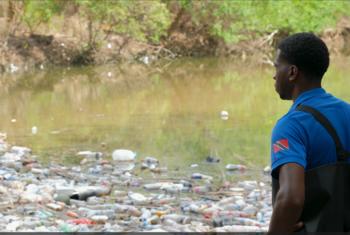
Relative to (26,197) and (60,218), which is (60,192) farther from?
(60,218)

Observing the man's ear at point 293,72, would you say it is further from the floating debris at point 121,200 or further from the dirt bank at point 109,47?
the dirt bank at point 109,47

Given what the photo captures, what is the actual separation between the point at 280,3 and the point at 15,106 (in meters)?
15.7

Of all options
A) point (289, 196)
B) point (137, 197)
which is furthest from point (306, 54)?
point (137, 197)

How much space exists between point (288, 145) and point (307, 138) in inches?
2.8

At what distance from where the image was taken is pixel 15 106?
16.5m

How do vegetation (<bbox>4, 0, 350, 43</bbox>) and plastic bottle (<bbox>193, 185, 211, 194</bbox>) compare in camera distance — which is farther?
vegetation (<bbox>4, 0, 350, 43</bbox>)

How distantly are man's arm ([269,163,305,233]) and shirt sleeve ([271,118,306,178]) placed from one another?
0.02 metres

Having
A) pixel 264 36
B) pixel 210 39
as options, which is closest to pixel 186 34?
pixel 210 39

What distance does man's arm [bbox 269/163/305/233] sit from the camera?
2535 mm

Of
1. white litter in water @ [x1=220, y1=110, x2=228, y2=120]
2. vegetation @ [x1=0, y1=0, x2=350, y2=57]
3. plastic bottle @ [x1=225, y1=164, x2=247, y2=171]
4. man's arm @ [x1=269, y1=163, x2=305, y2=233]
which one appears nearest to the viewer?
man's arm @ [x1=269, y1=163, x2=305, y2=233]

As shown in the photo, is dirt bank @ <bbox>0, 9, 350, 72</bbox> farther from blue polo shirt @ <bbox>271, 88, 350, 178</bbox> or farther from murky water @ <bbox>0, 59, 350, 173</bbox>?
blue polo shirt @ <bbox>271, 88, 350, 178</bbox>

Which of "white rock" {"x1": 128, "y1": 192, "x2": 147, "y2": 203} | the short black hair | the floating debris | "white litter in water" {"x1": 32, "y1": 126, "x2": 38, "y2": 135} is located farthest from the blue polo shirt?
"white litter in water" {"x1": 32, "y1": 126, "x2": 38, "y2": 135}

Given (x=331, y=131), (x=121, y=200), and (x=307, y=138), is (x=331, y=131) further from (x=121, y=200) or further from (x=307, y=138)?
(x=121, y=200)

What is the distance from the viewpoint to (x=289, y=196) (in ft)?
8.31
